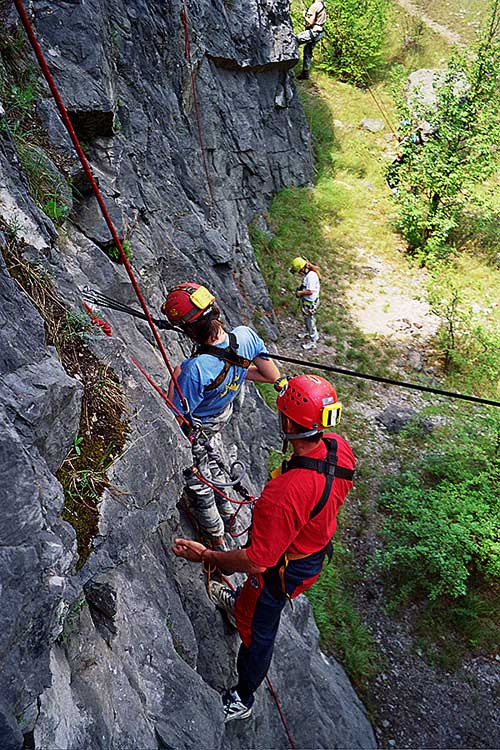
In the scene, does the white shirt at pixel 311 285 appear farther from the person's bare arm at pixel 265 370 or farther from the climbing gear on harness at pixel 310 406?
the climbing gear on harness at pixel 310 406

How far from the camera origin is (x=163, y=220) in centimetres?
758

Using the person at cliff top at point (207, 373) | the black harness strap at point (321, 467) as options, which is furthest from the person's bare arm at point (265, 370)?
the black harness strap at point (321, 467)

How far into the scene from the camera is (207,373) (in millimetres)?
3787

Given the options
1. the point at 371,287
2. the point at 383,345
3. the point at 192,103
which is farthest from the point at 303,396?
the point at 371,287

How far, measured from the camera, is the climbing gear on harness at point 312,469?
10.6 ft

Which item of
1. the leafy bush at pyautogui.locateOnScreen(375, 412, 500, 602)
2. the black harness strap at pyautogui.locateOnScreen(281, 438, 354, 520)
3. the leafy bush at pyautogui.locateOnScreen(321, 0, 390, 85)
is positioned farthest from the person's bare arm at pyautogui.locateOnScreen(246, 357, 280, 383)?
the leafy bush at pyautogui.locateOnScreen(321, 0, 390, 85)

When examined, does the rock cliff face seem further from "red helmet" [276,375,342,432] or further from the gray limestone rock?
the gray limestone rock

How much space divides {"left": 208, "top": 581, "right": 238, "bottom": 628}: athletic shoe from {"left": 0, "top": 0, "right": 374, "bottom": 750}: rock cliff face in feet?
0.26

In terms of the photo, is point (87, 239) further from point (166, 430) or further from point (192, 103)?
point (192, 103)

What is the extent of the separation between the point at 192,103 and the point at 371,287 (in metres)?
7.17

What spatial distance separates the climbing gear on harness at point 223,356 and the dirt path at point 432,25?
2800 cm

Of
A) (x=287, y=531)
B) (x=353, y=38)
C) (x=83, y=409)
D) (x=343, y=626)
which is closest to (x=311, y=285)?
(x=343, y=626)

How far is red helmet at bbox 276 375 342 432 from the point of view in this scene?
3268 millimetres

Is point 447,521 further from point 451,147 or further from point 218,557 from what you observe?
point 451,147
